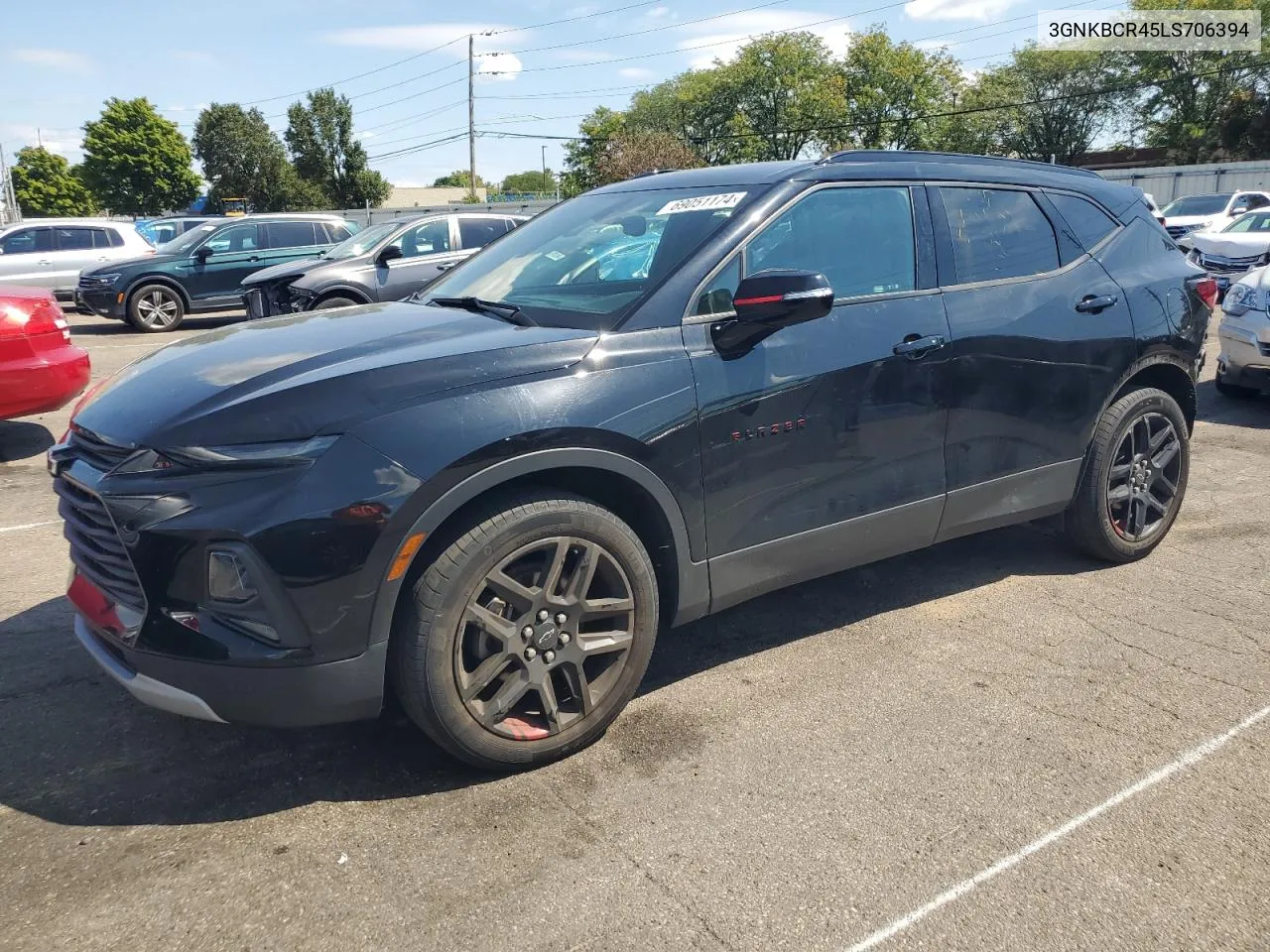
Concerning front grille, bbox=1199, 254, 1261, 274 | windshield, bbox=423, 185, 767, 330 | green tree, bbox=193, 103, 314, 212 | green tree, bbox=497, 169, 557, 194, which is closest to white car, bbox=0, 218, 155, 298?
windshield, bbox=423, 185, 767, 330

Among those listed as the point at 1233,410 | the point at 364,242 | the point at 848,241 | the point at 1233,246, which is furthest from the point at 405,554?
the point at 1233,246

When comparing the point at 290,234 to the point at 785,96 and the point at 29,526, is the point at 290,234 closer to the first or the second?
the point at 29,526

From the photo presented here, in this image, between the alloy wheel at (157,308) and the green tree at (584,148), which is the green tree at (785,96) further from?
the alloy wheel at (157,308)

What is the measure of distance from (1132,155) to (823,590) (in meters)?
68.3

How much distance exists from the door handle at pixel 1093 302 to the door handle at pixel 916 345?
0.92m

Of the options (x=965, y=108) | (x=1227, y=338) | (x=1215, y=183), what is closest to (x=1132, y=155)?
(x=965, y=108)

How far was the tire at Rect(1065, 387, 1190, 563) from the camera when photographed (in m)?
4.33

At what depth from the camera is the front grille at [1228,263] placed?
Answer: 620 inches

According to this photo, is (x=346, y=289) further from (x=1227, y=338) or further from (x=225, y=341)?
(x=1227, y=338)

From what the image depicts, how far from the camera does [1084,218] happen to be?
4.39 m

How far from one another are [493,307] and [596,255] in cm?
45

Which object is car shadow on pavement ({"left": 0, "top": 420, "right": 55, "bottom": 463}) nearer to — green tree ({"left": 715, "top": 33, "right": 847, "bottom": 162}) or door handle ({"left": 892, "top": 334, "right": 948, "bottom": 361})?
door handle ({"left": 892, "top": 334, "right": 948, "bottom": 361})

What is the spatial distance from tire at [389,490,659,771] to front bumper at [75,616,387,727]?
5.0 inches

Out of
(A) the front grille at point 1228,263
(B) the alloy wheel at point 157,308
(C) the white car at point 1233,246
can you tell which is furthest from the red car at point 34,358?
(A) the front grille at point 1228,263
